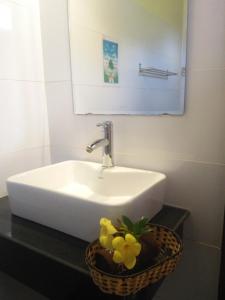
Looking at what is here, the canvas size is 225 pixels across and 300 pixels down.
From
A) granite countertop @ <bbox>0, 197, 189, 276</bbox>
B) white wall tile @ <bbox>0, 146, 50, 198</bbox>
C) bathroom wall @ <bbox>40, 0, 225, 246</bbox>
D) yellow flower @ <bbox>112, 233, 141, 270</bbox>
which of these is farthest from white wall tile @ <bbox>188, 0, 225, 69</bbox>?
white wall tile @ <bbox>0, 146, 50, 198</bbox>

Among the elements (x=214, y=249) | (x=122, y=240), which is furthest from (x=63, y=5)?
(x=214, y=249)

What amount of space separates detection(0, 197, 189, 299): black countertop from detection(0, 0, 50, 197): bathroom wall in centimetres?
29

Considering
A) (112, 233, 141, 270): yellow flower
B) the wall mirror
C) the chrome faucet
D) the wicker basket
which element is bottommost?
the wicker basket

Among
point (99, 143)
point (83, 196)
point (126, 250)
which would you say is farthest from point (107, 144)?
point (126, 250)

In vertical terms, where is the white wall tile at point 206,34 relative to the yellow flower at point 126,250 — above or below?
above

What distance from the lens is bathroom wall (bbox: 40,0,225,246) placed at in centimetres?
85

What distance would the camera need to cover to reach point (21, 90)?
118cm

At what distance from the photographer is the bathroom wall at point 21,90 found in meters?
1.10

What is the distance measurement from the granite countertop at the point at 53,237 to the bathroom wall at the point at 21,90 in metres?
0.28

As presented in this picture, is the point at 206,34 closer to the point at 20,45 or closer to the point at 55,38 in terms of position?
the point at 55,38

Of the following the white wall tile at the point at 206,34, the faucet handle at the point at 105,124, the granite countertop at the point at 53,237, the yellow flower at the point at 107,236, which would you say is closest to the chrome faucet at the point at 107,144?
the faucet handle at the point at 105,124

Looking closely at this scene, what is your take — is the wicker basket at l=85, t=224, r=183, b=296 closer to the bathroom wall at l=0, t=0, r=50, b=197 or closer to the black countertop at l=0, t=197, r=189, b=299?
the black countertop at l=0, t=197, r=189, b=299

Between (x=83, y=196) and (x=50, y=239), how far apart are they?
0.18 metres

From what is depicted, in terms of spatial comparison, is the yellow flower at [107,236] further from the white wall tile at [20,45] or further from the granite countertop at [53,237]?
the white wall tile at [20,45]
